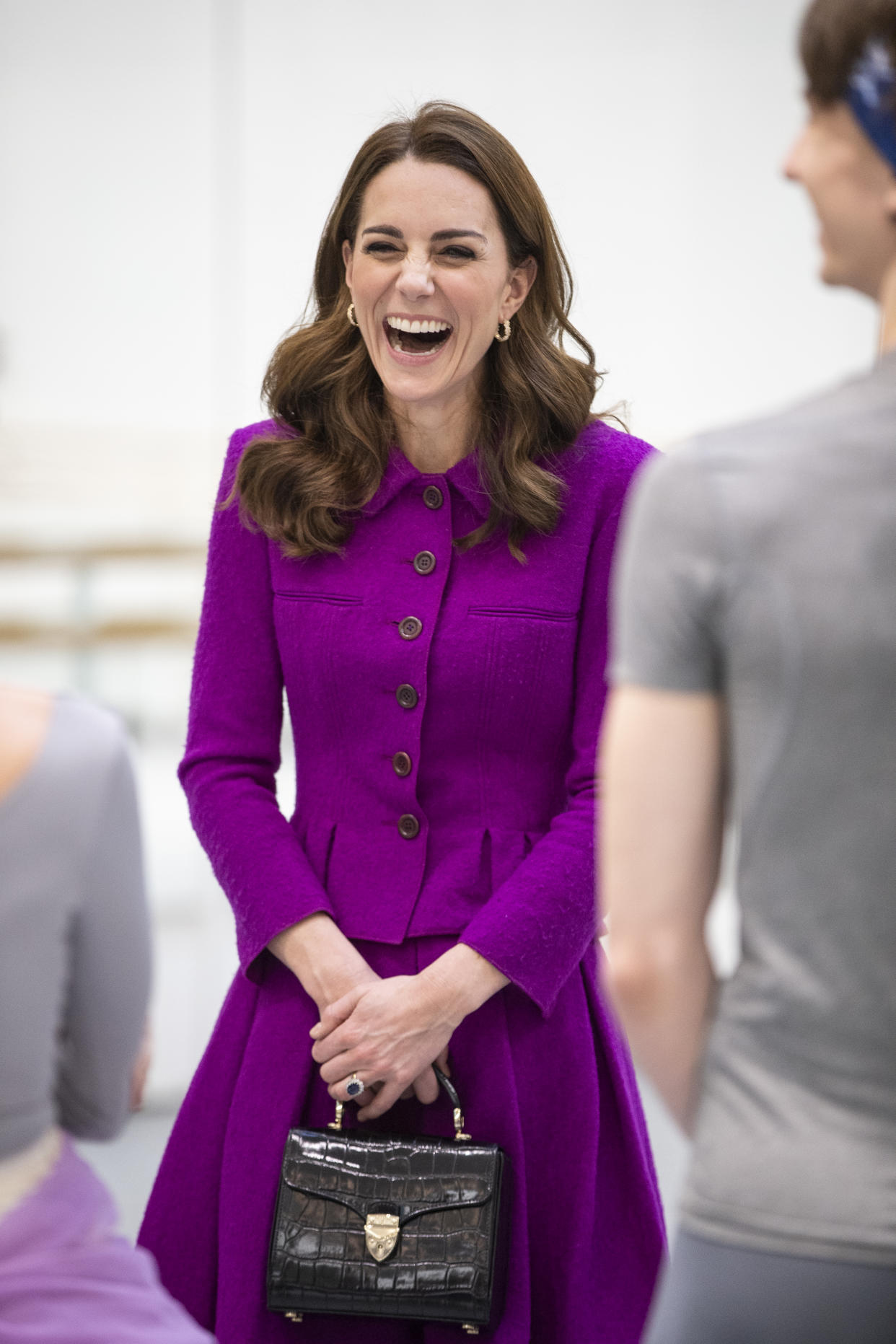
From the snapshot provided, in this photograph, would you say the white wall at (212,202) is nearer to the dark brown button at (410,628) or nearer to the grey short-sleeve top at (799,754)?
the dark brown button at (410,628)

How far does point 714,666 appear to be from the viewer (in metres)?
0.97

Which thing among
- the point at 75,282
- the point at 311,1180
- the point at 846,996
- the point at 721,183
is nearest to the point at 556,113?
the point at 721,183

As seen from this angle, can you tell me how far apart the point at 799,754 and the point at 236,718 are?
97cm

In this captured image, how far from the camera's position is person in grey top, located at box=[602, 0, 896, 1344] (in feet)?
3.04

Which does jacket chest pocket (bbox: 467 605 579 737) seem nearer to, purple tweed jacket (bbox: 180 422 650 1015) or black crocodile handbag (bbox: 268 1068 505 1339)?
purple tweed jacket (bbox: 180 422 650 1015)

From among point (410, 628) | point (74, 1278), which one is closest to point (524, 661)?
point (410, 628)

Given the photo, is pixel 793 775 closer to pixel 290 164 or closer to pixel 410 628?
pixel 410 628

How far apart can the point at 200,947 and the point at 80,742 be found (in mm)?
2942

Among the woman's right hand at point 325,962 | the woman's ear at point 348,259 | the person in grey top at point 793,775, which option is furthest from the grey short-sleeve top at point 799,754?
the woman's ear at point 348,259

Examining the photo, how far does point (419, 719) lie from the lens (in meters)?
1.70

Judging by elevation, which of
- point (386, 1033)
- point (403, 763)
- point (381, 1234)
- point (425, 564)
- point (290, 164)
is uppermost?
point (290, 164)

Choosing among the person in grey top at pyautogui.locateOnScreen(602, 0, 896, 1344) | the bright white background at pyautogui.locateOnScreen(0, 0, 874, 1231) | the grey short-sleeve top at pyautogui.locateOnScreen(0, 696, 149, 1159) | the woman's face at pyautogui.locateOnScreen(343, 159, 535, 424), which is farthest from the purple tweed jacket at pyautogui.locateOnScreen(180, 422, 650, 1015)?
the bright white background at pyautogui.locateOnScreen(0, 0, 874, 1231)

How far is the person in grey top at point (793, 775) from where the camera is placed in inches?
36.5

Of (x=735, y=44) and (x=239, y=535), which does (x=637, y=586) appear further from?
(x=735, y=44)
